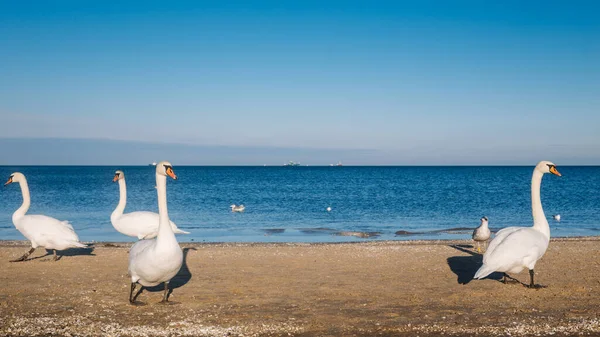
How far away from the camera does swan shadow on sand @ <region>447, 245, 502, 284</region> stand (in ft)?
38.8

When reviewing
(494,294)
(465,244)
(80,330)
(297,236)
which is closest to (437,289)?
(494,294)

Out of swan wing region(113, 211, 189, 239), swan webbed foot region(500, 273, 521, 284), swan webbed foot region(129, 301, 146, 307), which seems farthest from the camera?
swan wing region(113, 211, 189, 239)

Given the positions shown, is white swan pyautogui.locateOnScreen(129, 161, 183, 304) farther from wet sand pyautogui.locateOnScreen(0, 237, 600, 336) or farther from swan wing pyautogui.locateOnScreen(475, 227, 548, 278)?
swan wing pyautogui.locateOnScreen(475, 227, 548, 278)

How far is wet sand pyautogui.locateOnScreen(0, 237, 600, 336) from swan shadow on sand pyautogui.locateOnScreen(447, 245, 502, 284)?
0.13 ft

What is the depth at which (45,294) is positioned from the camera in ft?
33.3

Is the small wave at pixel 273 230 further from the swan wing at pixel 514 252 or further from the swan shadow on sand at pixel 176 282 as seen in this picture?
the swan wing at pixel 514 252

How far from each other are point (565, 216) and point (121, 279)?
2916 centimetres

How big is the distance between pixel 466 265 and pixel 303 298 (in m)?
5.45

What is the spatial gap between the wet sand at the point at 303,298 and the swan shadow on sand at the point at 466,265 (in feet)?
0.13

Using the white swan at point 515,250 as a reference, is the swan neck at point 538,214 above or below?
above

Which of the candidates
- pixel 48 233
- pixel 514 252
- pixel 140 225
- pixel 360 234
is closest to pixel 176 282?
pixel 140 225

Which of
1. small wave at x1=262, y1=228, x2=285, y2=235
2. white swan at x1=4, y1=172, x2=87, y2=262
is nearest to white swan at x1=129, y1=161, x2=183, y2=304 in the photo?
white swan at x1=4, y1=172, x2=87, y2=262

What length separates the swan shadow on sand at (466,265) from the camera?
38.8ft

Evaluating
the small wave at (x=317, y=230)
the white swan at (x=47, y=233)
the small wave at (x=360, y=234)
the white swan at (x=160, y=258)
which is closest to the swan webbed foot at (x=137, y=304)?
the white swan at (x=160, y=258)
